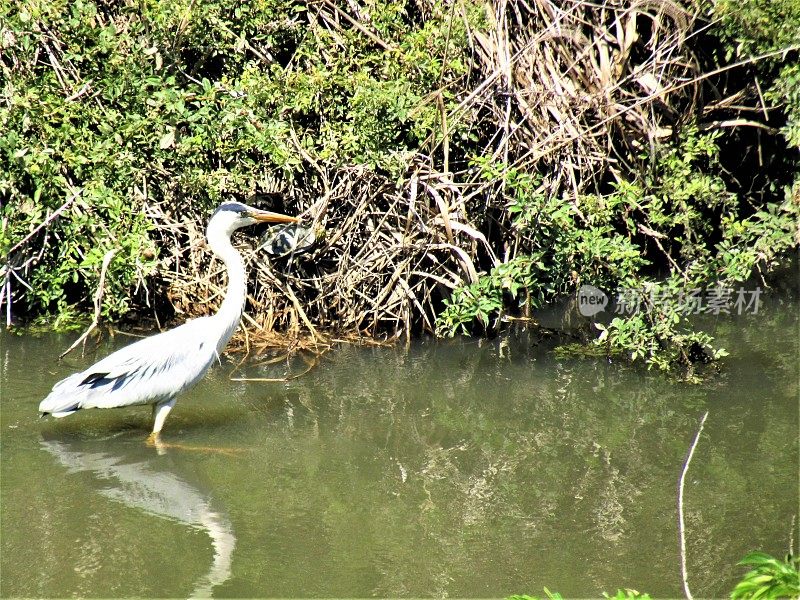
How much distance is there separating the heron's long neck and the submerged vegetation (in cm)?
80

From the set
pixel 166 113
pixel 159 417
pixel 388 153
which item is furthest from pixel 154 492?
pixel 388 153

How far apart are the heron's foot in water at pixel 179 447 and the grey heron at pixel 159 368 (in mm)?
16

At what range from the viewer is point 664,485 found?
543 cm

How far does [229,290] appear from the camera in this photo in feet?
21.5

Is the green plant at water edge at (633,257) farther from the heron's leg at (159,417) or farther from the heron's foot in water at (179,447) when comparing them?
the heron's leg at (159,417)

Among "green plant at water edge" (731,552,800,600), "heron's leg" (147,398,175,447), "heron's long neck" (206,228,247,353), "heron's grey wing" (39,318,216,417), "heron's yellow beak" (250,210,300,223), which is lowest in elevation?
"heron's leg" (147,398,175,447)

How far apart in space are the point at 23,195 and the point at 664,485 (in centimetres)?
515

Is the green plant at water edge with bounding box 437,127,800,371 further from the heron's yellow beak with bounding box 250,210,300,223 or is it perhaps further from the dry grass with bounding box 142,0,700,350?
the heron's yellow beak with bounding box 250,210,300,223

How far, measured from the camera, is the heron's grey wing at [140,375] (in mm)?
6027

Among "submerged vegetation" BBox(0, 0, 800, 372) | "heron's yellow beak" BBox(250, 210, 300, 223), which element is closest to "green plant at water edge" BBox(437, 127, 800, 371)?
"submerged vegetation" BBox(0, 0, 800, 372)

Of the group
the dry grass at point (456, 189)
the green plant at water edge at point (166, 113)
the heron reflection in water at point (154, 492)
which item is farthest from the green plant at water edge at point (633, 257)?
the heron reflection in water at point (154, 492)

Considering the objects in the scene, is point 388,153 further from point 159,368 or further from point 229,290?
point 159,368

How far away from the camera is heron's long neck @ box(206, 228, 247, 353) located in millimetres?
6457

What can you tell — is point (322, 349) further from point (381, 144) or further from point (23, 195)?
point (23, 195)
